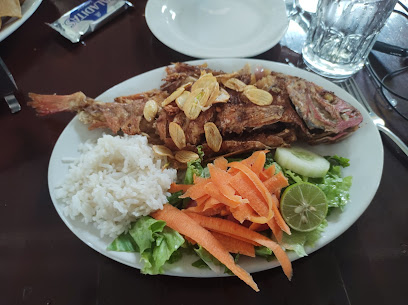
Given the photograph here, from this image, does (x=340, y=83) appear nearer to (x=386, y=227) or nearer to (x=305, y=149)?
(x=305, y=149)

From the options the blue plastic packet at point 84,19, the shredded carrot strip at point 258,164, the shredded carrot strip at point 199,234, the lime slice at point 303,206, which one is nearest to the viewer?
the shredded carrot strip at point 199,234

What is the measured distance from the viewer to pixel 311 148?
5.90 ft

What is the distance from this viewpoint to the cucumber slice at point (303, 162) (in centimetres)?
156

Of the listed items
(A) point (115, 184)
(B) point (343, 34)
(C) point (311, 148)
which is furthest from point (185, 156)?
(B) point (343, 34)

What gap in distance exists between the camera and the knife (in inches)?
75.3

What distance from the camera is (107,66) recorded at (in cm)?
229

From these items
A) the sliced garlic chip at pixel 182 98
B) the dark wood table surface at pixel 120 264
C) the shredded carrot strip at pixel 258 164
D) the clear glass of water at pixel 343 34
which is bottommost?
the dark wood table surface at pixel 120 264

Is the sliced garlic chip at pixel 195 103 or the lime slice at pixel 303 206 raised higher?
the sliced garlic chip at pixel 195 103

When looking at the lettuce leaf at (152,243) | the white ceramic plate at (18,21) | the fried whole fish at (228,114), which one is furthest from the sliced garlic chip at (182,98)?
the white ceramic plate at (18,21)

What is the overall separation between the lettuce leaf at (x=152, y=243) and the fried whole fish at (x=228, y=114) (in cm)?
46

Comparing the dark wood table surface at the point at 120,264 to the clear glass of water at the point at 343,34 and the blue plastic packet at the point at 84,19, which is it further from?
the blue plastic packet at the point at 84,19

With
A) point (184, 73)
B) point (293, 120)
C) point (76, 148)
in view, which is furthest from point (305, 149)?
point (76, 148)

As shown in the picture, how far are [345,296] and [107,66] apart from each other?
1.96m

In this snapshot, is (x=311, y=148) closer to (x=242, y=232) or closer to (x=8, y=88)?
(x=242, y=232)
